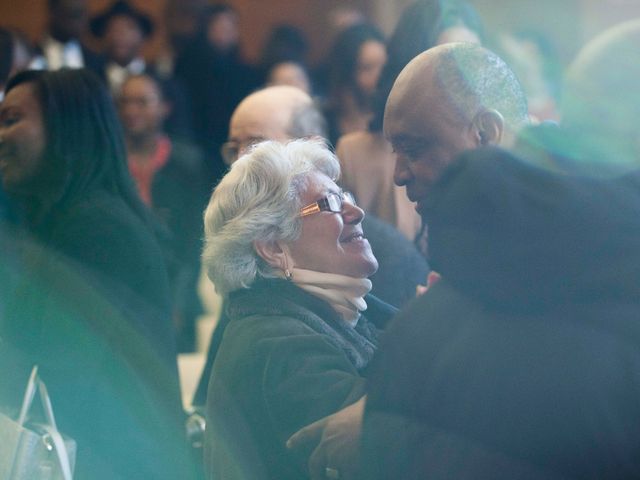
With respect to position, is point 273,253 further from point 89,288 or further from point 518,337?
point 518,337

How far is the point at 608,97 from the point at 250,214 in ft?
3.47

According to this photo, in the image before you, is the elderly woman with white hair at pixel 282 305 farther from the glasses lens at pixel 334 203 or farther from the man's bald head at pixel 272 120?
the man's bald head at pixel 272 120

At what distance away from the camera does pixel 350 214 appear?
3.22 m

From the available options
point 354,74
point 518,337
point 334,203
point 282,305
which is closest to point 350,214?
point 334,203

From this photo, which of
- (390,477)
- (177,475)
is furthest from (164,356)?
(390,477)

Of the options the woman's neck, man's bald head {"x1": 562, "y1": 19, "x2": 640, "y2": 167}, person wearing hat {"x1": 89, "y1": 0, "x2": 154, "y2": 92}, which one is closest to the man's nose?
man's bald head {"x1": 562, "y1": 19, "x2": 640, "y2": 167}

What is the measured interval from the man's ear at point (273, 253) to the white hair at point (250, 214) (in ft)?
0.04

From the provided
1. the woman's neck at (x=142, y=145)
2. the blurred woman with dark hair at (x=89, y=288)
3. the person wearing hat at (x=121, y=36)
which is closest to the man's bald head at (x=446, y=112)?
the blurred woman with dark hair at (x=89, y=288)

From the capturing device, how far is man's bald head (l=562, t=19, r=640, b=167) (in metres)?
2.28

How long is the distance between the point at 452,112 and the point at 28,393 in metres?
1.51

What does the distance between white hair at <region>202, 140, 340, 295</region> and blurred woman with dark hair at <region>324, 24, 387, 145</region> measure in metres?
2.62

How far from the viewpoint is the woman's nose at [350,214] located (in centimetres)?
321

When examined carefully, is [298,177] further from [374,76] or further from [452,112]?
[374,76]

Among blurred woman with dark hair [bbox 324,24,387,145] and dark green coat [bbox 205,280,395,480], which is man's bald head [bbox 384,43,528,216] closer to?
dark green coat [bbox 205,280,395,480]
